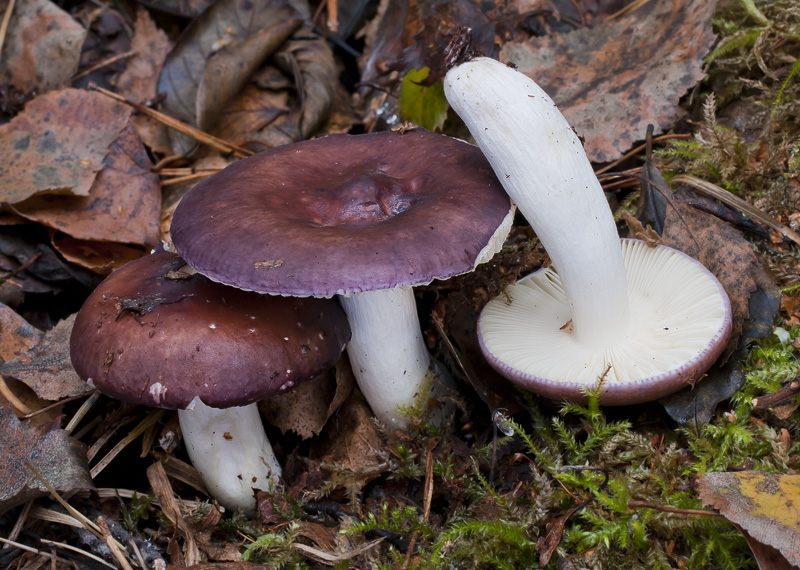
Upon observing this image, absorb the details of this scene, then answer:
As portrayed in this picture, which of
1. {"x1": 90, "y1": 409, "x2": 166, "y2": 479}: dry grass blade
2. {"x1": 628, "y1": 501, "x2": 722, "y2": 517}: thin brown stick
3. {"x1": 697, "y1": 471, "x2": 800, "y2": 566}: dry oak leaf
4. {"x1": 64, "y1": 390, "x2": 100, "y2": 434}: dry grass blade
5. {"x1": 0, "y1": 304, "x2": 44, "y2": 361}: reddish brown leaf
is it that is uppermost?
{"x1": 0, "y1": 304, "x2": 44, "y2": 361}: reddish brown leaf

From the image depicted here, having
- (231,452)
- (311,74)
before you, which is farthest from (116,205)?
(231,452)

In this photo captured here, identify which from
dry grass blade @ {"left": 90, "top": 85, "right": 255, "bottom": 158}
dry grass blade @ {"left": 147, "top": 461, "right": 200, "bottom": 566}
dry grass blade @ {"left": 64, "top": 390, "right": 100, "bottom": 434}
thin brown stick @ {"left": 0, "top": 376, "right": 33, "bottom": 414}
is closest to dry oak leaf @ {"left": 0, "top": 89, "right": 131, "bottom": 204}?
dry grass blade @ {"left": 90, "top": 85, "right": 255, "bottom": 158}

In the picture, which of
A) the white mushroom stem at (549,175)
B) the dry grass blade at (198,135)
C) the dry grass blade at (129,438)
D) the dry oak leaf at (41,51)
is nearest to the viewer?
the white mushroom stem at (549,175)

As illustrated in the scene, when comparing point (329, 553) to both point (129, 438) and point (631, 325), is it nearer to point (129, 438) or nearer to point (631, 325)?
point (129, 438)

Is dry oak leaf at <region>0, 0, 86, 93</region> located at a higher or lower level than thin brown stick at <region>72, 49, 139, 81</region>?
higher

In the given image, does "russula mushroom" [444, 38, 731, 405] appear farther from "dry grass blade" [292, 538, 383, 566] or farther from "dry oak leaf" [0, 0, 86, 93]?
"dry oak leaf" [0, 0, 86, 93]

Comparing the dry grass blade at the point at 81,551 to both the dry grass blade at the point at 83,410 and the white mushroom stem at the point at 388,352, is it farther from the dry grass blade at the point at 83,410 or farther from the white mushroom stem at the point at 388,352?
the white mushroom stem at the point at 388,352

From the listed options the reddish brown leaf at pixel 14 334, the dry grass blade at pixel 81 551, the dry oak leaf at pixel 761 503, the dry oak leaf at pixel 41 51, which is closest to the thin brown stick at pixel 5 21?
the dry oak leaf at pixel 41 51

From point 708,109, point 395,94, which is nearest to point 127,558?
point 395,94
